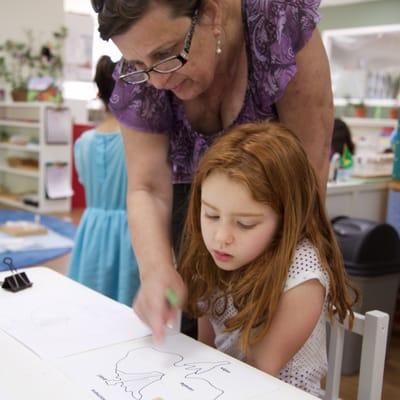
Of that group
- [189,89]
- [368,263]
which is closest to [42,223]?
[368,263]

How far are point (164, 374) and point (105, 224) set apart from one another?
1513 mm

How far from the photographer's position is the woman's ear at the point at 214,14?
2.91 feet

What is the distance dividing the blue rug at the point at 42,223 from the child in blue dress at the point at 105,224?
33cm

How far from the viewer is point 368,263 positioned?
7.01 feet

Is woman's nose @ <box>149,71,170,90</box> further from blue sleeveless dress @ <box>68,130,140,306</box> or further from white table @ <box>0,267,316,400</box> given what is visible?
blue sleeveless dress @ <box>68,130,140,306</box>

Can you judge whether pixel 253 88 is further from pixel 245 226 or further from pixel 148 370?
pixel 148 370

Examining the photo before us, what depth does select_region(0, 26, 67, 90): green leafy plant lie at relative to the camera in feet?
19.6

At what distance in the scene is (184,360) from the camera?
792mm

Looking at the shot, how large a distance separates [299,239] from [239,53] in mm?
353

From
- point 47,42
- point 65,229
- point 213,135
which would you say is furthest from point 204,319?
point 47,42

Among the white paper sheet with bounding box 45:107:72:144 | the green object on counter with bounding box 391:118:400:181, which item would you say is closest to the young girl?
the green object on counter with bounding box 391:118:400:181

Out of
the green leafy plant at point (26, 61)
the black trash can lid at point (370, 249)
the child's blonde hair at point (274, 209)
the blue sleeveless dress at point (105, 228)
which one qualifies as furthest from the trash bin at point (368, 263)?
the green leafy plant at point (26, 61)

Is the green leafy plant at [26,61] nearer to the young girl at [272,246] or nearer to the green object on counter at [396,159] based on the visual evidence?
the green object on counter at [396,159]

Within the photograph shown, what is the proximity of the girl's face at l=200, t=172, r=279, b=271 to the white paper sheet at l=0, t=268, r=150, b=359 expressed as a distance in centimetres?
18
